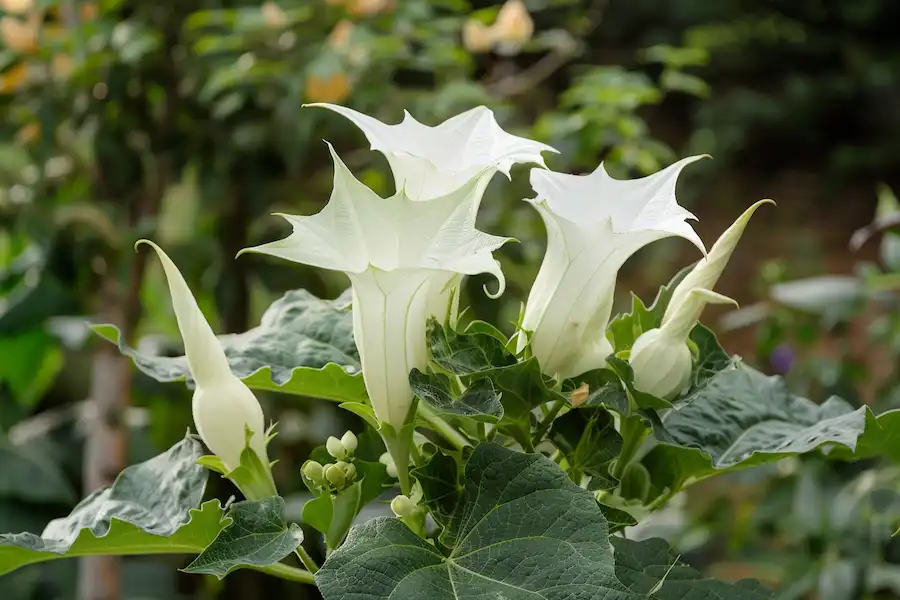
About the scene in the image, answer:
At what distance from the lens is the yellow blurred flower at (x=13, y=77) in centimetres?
96

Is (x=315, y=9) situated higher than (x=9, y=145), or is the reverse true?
(x=315, y=9)

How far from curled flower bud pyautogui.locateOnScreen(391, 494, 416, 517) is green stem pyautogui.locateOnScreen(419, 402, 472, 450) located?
0.04m

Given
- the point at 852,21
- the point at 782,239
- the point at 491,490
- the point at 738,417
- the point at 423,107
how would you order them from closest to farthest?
the point at 491,490, the point at 738,417, the point at 423,107, the point at 852,21, the point at 782,239

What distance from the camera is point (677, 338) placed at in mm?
373

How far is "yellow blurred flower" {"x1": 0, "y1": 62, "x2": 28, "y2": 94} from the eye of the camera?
0.96 metres

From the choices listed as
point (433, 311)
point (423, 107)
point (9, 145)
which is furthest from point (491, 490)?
point (9, 145)

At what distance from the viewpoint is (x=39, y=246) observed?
0.97m

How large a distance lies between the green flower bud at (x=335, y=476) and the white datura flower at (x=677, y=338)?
121 millimetres

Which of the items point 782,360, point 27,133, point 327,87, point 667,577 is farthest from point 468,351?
point 782,360

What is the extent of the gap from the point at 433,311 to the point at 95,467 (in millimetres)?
726

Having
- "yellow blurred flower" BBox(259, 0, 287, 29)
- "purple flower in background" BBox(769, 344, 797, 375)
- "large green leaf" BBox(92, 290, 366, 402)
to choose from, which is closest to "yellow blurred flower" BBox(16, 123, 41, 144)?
"yellow blurred flower" BBox(259, 0, 287, 29)

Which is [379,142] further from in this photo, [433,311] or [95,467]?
[95,467]

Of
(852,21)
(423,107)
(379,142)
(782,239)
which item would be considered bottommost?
(782,239)

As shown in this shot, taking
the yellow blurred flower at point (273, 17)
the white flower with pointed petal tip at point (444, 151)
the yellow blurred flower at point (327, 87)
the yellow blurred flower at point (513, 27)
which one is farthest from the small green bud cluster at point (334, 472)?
the yellow blurred flower at point (513, 27)
